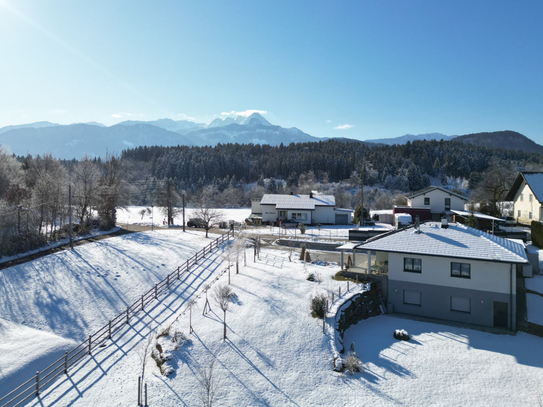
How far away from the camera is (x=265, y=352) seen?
14.5 metres

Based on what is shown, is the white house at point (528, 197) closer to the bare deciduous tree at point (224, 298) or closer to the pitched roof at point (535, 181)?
the pitched roof at point (535, 181)

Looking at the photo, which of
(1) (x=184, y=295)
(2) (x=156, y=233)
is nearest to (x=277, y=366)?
(1) (x=184, y=295)

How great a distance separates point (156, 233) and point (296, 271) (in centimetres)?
2335

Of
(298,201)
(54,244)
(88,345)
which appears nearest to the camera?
(88,345)

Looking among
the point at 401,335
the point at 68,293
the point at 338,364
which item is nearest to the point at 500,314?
the point at 401,335

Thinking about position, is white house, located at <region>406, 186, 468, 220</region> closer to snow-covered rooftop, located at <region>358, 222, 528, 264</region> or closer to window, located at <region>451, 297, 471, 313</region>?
snow-covered rooftop, located at <region>358, 222, 528, 264</region>

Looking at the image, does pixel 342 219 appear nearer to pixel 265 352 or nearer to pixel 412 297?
pixel 412 297

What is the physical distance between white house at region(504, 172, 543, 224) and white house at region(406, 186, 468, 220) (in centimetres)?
611

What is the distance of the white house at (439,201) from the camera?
4597cm

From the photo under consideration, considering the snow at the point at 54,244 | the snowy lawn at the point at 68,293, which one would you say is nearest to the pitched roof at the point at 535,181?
the snowy lawn at the point at 68,293

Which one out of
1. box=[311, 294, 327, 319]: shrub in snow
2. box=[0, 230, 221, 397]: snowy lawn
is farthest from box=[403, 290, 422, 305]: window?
box=[0, 230, 221, 397]: snowy lawn

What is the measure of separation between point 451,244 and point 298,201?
108 ft

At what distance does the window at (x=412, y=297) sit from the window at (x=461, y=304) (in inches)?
70.6

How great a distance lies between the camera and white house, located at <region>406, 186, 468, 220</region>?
151 ft
